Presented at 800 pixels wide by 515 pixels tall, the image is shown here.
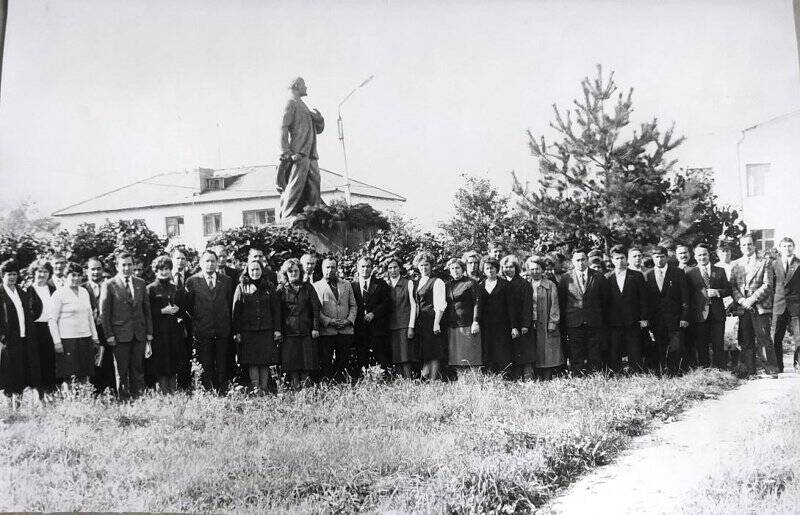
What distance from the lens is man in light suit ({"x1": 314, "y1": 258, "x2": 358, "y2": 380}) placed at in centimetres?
578

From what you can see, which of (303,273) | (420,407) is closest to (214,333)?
(303,273)

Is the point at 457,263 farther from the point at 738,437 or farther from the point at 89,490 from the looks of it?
the point at 89,490

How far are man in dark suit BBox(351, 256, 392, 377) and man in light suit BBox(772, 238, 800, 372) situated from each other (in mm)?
3323

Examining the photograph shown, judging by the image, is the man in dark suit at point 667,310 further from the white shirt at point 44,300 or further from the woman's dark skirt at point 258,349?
the white shirt at point 44,300

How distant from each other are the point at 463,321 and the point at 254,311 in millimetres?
1812

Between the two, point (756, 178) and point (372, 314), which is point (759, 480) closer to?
point (756, 178)

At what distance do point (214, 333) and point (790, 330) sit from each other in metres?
5.05

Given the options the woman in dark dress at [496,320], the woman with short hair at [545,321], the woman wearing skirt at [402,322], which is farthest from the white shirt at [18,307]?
the woman with short hair at [545,321]

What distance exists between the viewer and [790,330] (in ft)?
19.7

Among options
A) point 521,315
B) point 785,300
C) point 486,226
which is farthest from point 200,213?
point 785,300

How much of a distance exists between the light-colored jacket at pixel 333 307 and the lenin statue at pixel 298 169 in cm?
153

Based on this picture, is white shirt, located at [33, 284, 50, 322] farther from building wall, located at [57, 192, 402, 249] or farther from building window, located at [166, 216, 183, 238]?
building window, located at [166, 216, 183, 238]

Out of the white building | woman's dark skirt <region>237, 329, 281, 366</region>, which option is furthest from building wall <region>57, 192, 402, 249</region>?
woman's dark skirt <region>237, 329, 281, 366</region>

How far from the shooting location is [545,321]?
6.15 m
